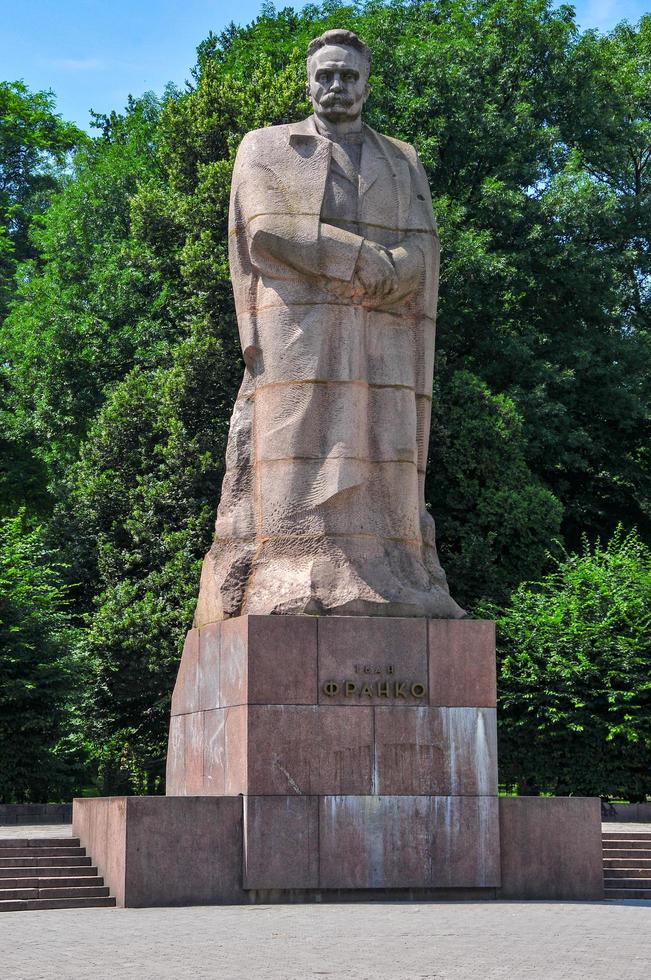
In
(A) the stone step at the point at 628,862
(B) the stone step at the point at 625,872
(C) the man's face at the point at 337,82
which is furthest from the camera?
(A) the stone step at the point at 628,862

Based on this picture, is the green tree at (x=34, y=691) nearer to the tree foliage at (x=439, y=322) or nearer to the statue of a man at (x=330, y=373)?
the tree foliage at (x=439, y=322)

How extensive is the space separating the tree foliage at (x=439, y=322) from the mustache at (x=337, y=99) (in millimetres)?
12119

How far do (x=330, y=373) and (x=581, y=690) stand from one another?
40.1 feet

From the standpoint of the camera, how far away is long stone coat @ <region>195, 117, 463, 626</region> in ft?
45.3

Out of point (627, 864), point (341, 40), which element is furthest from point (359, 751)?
point (341, 40)

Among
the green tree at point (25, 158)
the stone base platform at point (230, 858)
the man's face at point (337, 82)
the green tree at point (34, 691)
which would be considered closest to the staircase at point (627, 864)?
the stone base platform at point (230, 858)

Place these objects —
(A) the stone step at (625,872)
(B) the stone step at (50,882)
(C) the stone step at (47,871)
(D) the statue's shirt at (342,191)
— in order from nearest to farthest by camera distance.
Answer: (B) the stone step at (50,882) < (C) the stone step at (47,871) < (D) the statue's shirt at (342,191) < (A) the stone step at (625,872)

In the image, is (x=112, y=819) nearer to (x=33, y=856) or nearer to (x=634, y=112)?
(x=33, y=856)

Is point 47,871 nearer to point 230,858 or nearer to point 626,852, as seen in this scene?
point 230,858

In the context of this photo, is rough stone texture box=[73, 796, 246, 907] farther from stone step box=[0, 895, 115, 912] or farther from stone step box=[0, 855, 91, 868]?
stone step box=[0, 855, 91, 868]

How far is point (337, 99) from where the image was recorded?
14.7 meters

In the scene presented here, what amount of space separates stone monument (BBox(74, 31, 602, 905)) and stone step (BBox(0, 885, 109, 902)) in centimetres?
40

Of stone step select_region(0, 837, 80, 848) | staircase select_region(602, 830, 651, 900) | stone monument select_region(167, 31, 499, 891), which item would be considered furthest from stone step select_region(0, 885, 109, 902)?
staircase select_region(602, 830, 651, 900)

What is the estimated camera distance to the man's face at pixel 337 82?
48.2ft
